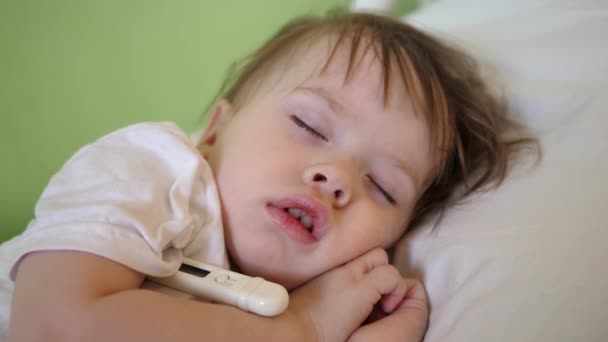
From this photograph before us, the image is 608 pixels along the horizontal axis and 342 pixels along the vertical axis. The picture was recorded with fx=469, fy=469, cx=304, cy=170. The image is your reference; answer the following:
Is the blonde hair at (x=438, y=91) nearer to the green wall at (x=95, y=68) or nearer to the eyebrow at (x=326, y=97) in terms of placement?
the eyebrow at (x=326, y=97)

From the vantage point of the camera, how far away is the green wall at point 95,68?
97 cm

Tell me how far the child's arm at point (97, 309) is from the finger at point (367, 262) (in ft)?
0.67

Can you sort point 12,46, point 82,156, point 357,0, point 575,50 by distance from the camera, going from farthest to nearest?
point 357,0 < point 12,46 < point 575,50 < point 82,156

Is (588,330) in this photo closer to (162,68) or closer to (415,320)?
(415,320)

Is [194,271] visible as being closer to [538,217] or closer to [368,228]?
[368,228]

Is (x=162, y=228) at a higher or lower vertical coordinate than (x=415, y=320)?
higher

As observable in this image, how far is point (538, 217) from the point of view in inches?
21.5

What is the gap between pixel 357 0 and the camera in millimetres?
1128

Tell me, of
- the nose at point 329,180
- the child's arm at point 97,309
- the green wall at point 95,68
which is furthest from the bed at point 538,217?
the green wall at point 95,68

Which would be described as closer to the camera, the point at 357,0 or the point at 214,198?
the point at 214,198

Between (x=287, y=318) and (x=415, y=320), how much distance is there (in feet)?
0.53

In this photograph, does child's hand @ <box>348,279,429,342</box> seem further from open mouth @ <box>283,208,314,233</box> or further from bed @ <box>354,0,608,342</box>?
open mouth @ <box>283,208,314,233</box>

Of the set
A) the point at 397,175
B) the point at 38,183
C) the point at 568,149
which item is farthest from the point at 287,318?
the point at 38,183

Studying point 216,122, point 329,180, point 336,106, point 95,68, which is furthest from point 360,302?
point 95,68
